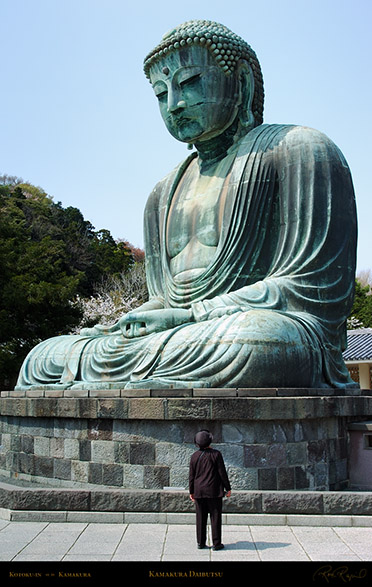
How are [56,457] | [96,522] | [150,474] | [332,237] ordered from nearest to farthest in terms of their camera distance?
[96,522] → [150,474] → [56,457] → [332,237]

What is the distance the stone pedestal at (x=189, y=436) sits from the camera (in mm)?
5480

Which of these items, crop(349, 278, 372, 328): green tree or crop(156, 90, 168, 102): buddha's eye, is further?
crop(349, 278, 372, 328): green tree

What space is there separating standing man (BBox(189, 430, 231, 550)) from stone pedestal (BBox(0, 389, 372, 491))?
1.04 m

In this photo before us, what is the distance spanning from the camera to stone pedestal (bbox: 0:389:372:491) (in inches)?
216

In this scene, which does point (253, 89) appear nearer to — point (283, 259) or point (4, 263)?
point (283, 259)

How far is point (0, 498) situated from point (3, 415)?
2304 millimetres

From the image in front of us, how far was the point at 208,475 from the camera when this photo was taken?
4.32 metres

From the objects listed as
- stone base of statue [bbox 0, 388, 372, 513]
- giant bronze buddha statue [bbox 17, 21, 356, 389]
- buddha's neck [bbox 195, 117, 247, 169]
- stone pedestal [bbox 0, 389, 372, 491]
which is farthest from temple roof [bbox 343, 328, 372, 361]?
stone base of statue [bbox 0, 388, 372, 513]

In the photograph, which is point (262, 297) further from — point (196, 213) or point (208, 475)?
point (208, 475)

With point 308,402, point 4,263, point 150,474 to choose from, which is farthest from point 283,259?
point 4,263

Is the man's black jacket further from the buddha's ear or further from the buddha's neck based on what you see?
the buddha's ear

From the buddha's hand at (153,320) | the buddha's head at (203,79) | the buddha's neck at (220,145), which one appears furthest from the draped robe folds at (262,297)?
the buddha's head at (203,79)

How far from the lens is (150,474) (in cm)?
565

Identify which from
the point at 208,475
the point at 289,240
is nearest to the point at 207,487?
the point at 208,475
